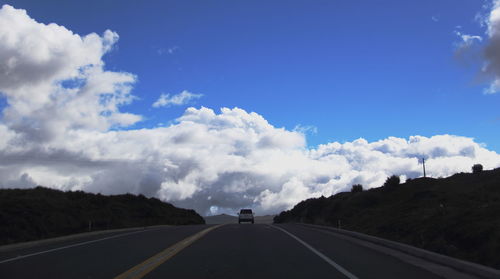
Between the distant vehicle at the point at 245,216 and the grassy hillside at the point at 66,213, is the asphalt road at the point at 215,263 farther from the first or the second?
the distant vehicle at the point at 245,216

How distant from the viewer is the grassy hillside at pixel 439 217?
13820 millimetres

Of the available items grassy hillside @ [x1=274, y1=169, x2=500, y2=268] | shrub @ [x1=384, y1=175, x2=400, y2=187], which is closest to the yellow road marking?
grassy hillside @ [x1=274, y1=169, x2=500, y2=268]

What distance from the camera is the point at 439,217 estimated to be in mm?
19406

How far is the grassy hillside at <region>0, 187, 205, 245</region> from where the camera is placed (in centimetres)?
3141

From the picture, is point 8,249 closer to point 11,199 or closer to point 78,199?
point 11,199

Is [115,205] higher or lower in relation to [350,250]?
higher

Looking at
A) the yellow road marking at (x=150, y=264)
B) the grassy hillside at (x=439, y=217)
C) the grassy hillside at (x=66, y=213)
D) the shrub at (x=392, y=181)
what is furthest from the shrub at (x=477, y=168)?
the yellow road marking at (x=150, y=264)

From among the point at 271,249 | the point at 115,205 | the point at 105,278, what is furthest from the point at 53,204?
the point at 105,278

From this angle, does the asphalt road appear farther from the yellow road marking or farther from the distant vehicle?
the distant vehicle

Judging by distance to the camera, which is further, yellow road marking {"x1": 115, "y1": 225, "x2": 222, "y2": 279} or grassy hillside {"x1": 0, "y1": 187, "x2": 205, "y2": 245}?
grassy hillside {"x1": 0, "y1": 187, "x2": 205, "y2": 245}

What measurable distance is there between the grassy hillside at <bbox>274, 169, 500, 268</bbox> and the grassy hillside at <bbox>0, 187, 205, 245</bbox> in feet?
61.9

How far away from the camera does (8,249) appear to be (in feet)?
54.1

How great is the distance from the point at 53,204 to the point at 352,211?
23.6 metres

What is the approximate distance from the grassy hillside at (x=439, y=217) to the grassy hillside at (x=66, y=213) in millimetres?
18855
